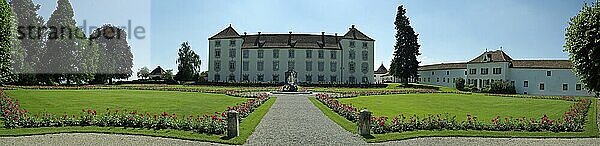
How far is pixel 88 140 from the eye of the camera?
11711mm

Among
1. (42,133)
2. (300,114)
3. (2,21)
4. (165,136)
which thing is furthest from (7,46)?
(300,114)

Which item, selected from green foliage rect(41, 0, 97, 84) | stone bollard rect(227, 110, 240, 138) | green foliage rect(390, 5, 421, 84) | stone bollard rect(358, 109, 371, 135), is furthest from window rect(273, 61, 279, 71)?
stone bollard rect(227, 110, 240, 138)

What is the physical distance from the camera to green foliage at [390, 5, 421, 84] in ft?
202

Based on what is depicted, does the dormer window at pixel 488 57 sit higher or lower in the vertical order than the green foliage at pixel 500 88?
higher

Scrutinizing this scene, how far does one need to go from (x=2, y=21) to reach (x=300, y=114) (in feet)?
36.5

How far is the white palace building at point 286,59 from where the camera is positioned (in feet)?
228

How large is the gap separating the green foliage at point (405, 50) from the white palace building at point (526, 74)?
886cm

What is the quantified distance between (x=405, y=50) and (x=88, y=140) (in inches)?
2110

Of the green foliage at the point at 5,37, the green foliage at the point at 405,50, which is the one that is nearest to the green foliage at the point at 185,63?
the green foliage at the point at 405,50

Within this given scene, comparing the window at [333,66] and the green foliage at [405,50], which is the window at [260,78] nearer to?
the window at [333,66]

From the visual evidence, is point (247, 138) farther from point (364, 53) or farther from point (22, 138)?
point (364, 53)

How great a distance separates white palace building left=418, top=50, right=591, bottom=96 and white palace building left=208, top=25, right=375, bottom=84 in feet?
50.7

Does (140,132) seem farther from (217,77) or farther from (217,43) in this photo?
(217,43)

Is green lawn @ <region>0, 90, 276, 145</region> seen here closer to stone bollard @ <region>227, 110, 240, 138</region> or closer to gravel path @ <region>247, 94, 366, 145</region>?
stone bollard @ <region>227, 110, 240, 138</region>
